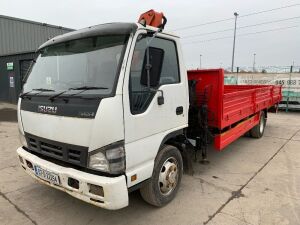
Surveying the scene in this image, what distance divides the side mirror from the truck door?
0.16 feet

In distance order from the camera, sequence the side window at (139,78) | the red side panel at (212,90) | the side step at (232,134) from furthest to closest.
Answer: the side step at (232,134), the red side panel at (212,90), the side window at (139,78)

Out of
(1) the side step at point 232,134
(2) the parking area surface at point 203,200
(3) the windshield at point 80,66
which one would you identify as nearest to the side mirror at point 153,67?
(3) the windshield at point 80,66

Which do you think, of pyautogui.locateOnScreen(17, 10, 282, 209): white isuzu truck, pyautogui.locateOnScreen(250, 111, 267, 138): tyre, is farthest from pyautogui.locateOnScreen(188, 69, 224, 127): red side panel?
pyautogui.locateOnScreen(250, 111, 267, 138): tyre

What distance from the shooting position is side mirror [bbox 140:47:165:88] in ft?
9.64

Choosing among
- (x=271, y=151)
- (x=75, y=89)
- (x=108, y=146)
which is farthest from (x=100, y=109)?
(x=271, y=151)

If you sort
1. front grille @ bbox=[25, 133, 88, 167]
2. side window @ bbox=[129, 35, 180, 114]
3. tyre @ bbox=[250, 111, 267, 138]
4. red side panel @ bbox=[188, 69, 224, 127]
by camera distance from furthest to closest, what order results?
tyre @ bbox=[250, 111, 267, 138] → red side panel @ bbox=[188, 69, 224, 127] → side window @ bbox=[129, 35, 180, 114] → front grille @ bbox=[25, 133, 88, 167]

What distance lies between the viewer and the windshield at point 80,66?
9.18 ft

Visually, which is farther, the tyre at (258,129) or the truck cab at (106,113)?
the tyre at (258,129)

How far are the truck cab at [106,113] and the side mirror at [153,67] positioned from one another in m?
0.01

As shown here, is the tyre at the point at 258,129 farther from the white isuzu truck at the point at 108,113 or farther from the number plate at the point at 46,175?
the number plate at the point at 46,175

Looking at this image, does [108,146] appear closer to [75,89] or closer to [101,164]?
[101,164]

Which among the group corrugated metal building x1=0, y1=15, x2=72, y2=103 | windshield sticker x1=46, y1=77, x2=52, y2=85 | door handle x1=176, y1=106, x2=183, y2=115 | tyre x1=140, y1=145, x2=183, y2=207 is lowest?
tyre x1=140, y1=145, x2=183, y2=207

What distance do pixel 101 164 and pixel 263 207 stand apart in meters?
2.35

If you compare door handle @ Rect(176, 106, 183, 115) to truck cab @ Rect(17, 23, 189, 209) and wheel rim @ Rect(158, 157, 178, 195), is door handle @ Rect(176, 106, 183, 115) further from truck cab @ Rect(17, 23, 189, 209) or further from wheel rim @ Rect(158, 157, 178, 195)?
wheel rim @ Rect(158, 157, 178, 195)
